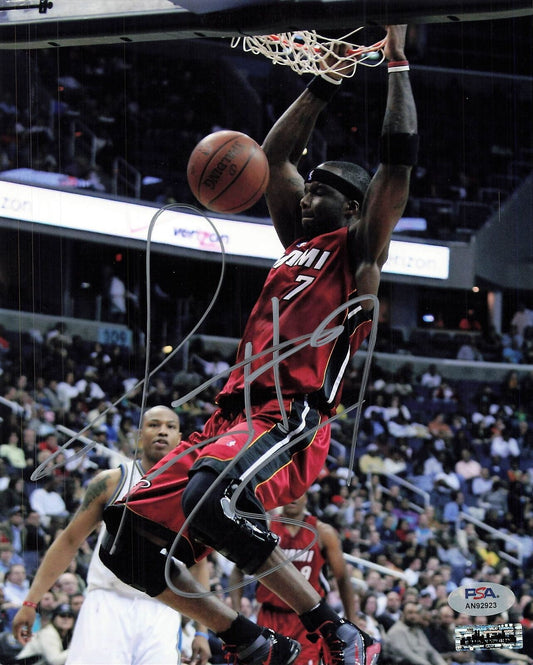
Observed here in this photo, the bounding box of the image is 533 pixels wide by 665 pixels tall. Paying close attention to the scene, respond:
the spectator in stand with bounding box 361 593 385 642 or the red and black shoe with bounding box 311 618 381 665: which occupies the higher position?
the red and black shoe with bounding box 311 618 381 665

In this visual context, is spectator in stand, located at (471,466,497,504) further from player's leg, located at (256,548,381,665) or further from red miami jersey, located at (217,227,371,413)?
player's leg, located at (256,548,381,665)

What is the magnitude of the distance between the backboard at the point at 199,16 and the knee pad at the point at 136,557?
193 cm

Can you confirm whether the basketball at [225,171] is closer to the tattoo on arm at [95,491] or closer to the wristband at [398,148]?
the wristband at [398,148]

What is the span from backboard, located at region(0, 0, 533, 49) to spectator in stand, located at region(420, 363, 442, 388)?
34.5 feet

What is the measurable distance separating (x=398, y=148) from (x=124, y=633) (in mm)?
2749

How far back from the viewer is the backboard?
4.00 m

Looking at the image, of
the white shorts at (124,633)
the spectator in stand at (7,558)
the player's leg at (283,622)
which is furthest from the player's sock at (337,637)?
the spectator in stand at (7,558)

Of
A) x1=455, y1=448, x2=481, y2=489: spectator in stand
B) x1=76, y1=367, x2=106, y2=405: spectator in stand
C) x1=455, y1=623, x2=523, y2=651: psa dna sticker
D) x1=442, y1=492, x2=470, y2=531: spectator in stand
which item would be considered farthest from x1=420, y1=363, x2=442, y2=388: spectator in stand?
x1=455, y1=623, x2=523, y2=651: psa dna sticker

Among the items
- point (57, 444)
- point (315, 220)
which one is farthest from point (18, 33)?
point (57, 444)

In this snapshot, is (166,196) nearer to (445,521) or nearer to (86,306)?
(86,306)

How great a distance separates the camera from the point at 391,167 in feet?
13.4

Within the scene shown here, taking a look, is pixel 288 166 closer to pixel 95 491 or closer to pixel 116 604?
pixel 95 491

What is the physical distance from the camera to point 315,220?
174 inches

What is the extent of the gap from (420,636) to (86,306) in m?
6.32
